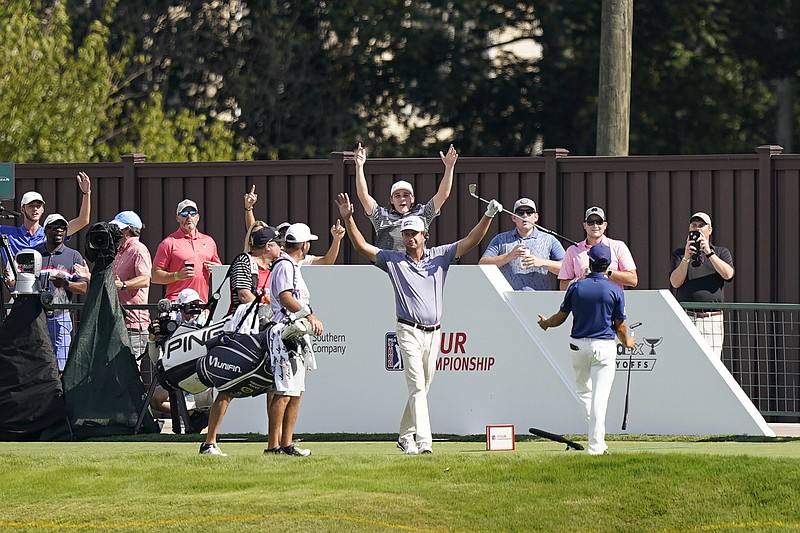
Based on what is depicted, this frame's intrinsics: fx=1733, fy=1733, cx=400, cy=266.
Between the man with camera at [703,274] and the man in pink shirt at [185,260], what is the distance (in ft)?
13.3

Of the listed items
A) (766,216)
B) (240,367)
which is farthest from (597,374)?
(766,216)

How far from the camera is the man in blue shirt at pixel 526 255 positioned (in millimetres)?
14234

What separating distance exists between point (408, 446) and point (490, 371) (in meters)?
1.85

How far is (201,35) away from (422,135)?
4.20 metres

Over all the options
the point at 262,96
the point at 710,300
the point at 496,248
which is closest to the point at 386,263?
the point at 496,248

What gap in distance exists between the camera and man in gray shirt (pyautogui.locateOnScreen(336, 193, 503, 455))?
12164mm

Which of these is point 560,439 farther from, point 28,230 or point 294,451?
point 28,230

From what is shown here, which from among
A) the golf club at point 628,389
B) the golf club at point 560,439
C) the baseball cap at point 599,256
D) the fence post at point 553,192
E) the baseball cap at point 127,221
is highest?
the fence post at point 553,192

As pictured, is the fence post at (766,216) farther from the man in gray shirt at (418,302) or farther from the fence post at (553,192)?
the man in gray shirt at (418,302)

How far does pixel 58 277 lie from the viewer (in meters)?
14.8

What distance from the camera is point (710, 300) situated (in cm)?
1455

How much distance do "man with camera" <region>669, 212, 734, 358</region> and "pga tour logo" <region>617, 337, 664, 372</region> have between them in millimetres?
765

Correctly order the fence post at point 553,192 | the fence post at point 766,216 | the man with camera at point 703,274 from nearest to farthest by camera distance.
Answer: the man with camera at point 703,274 → the fence post at point 766,216 → the fence post at point 553,192

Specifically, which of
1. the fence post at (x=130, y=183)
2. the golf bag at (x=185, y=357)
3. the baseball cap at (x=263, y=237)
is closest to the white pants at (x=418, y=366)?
the baseball cap at (x=263, y=237)
